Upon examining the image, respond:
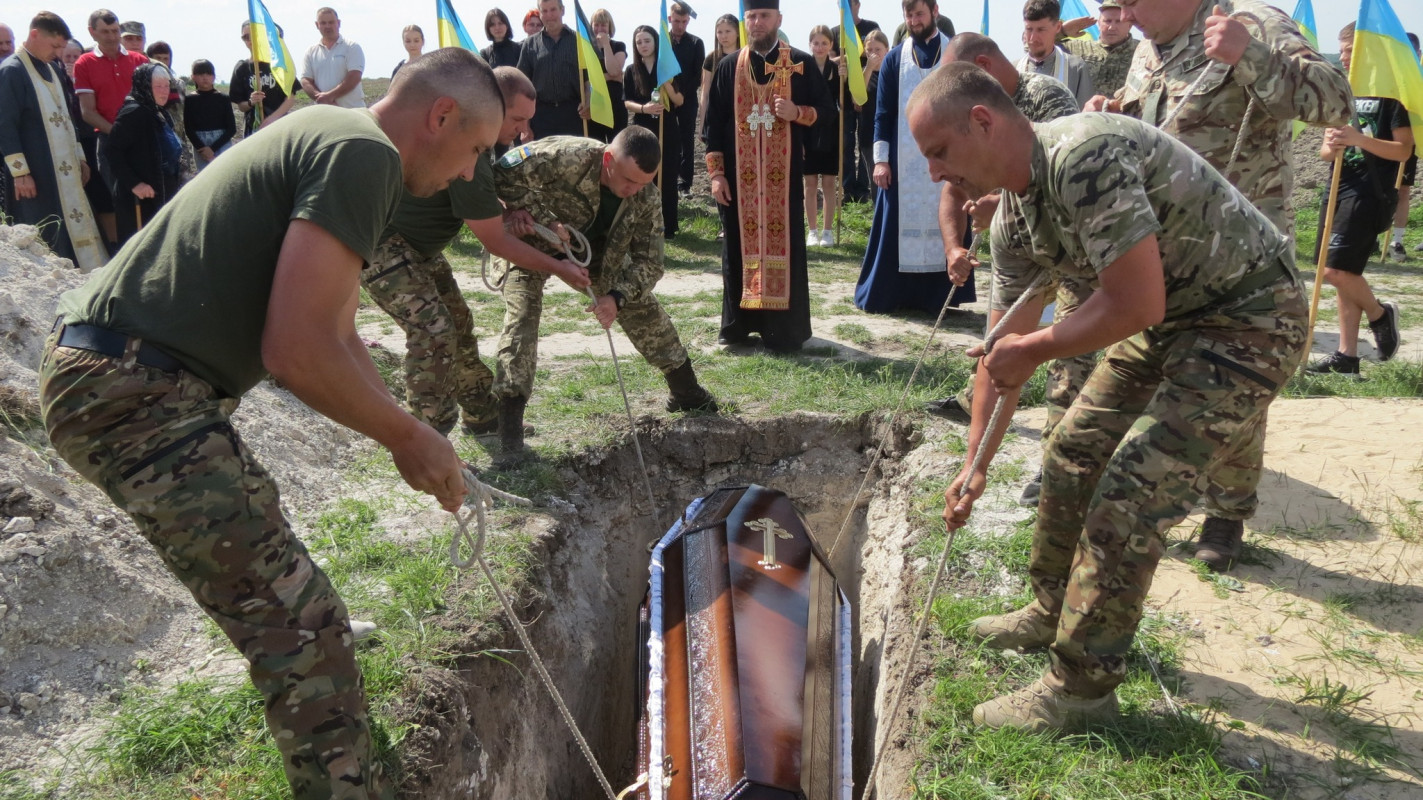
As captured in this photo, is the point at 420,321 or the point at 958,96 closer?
the point at 958,96

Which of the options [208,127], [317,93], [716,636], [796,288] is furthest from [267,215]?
[317,93]

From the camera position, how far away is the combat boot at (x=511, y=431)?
4785 millimetres

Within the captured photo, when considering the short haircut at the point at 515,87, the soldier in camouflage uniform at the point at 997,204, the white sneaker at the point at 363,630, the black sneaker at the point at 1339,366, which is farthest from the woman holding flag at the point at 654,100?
the white sneaker at the point at 363,630

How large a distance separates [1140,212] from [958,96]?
1.70 feet

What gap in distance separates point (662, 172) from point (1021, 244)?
7.66 metres

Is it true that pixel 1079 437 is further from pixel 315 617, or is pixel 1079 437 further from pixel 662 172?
pixel 662 172

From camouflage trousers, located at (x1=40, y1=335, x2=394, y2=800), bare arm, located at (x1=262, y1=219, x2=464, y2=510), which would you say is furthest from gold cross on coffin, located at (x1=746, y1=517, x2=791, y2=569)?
bare arm, located at (x1=262, y1=219, x2=464, y2=510)

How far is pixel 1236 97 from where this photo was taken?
11.6 feet

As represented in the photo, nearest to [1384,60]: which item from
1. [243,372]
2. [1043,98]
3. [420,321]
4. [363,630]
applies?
[1043,98]

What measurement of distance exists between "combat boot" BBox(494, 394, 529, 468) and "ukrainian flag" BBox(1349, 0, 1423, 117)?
5.10m

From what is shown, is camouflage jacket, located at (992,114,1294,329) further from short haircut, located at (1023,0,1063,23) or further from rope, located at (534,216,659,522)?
short haircut, located at (1023,0,1063,23)

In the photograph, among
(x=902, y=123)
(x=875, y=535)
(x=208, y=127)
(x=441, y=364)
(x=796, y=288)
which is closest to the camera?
(x=441, y=364)

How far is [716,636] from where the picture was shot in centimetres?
330

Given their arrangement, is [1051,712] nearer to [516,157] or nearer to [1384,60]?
[516,157]
